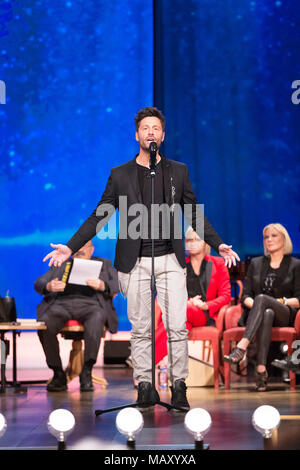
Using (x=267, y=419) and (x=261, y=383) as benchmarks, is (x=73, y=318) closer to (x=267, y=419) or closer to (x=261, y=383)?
(x=261, y=383)

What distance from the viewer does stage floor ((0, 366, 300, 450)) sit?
262cm

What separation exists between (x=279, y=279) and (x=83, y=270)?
1.40m

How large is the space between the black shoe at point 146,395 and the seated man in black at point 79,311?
4.45ft

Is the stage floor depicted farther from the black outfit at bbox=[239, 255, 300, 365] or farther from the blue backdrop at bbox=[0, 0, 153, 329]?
the blue backdrop at bbox=[0, 0, 153, 329]

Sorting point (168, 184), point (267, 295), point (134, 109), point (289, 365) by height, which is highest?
point (134, 109)

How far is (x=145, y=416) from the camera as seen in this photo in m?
3.29

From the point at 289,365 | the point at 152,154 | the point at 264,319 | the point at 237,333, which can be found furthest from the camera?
the point at 237,333

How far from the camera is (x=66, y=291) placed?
5.07 metres

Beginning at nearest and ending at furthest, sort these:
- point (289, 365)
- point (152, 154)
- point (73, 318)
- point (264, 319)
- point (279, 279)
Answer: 1. point (152, 154)
2. point (289, 365)
3. point (264, 319)
4. point (279, 279)
5. point (73, 318)

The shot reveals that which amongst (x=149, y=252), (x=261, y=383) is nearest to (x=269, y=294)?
(x=261, y=383)

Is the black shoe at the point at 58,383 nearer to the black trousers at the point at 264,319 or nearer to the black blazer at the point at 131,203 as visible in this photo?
the black trousers at the point at 264,319

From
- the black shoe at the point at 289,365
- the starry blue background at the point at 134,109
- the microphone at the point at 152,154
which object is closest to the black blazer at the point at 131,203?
the microphone at the point at 152,154

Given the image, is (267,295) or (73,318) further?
(73,318)
